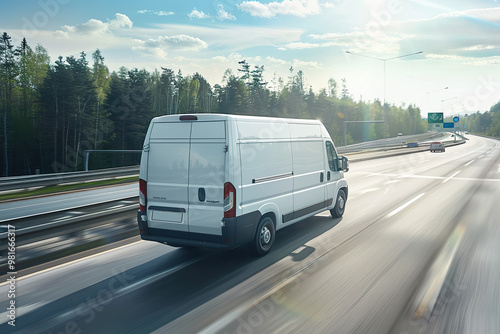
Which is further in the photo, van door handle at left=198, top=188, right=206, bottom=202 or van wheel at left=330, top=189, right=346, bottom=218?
van wheel at left=330, top=189, right=346, bottom=218

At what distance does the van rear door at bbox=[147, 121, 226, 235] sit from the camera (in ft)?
20.0

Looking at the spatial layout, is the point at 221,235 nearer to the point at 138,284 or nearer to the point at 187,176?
the point at 187,176

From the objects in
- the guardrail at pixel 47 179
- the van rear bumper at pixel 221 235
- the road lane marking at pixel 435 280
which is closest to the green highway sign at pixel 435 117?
the guardrail at pixel 47 179

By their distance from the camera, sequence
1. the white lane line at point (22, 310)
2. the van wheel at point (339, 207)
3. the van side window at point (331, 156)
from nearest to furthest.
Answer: the white lane line at point (22, 310) → the van side window at point (331, 156) → the van wheel at point (339, 207)

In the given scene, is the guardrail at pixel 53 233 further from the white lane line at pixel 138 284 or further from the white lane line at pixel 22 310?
the white lane line at pixel 138 284

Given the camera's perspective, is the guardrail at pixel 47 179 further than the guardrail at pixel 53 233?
Yes

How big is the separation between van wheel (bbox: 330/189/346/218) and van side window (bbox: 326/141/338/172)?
0.87 metres

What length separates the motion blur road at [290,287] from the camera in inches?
172

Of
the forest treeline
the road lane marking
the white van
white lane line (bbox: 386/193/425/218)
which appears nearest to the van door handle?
the white van

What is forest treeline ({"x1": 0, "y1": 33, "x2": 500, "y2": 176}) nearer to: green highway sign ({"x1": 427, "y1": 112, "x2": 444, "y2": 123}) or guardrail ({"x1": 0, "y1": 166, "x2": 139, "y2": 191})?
green highway sign ({"x1": 427, "y1": 112, "x2": 444, "y2": 123})

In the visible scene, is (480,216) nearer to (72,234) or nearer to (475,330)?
(475,330)

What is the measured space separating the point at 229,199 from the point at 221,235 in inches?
22.1

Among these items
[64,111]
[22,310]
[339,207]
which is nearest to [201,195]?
[22,310]

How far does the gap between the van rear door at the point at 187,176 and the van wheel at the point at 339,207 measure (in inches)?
174
